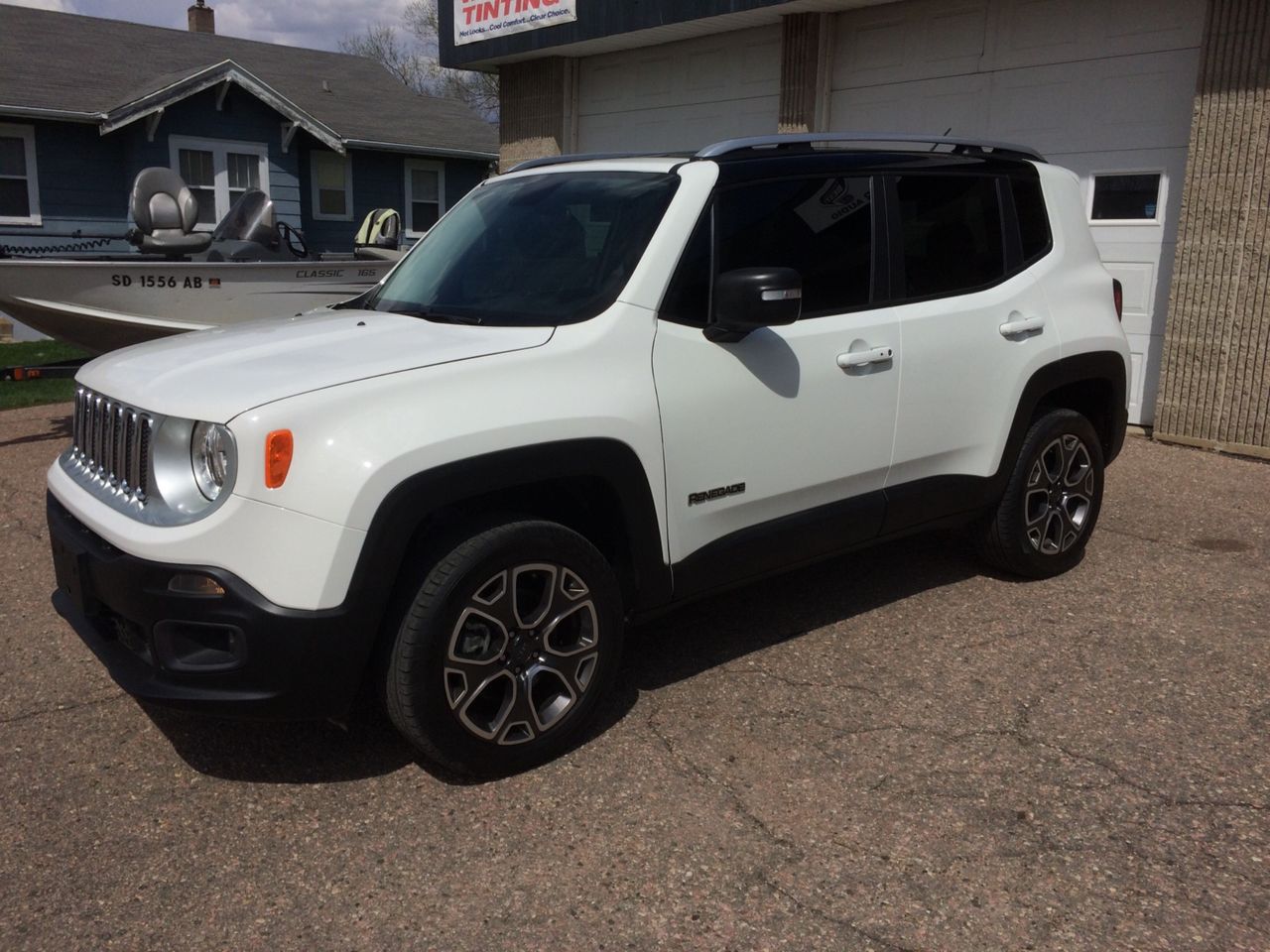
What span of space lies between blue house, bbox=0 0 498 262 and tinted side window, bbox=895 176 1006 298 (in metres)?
15.7

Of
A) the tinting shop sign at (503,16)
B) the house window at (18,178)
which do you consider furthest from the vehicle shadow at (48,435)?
the house window at (18,178)

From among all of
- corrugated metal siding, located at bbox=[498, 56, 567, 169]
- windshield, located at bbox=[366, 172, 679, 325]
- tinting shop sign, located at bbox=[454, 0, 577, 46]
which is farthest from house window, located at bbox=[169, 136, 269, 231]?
windshield, located at bbox=[366, 172, 679, 325]

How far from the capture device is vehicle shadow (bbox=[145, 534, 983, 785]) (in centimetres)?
350

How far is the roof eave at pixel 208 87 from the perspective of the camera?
57.4 feet

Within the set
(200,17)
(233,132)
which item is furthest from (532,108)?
(200,17)

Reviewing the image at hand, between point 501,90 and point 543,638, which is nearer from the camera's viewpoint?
point 543,638

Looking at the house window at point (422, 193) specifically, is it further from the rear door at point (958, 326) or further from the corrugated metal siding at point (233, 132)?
the rear door at point (958, 326)

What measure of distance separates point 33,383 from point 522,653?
35.5ft

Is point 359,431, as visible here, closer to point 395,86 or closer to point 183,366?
point 183,366

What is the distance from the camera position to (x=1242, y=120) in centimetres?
765

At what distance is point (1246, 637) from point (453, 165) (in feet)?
66.1

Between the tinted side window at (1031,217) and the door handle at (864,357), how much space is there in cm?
111

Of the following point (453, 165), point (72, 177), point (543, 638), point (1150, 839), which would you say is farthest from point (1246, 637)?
point (453, 165)

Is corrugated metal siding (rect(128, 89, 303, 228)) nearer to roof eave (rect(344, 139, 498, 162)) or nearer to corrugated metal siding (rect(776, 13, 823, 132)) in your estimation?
roof eave (rect(344, 139, 498, 162))
